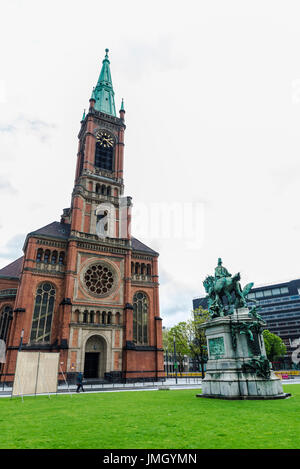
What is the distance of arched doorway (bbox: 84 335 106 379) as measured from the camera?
34.8 meters

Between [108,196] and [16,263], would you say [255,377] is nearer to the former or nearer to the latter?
[108,196]

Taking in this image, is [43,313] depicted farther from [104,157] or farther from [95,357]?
[104,157]

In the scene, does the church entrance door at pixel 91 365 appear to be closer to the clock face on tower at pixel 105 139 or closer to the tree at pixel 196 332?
the tree at pixel 196 332

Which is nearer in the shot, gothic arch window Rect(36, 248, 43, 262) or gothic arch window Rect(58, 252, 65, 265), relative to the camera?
gothic arch window Rect(36, 248, 43, 262)

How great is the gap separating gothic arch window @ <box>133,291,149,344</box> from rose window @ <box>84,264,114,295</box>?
14.8 ft

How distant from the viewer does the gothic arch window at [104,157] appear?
4816cm

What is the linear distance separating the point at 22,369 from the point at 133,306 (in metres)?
23.9

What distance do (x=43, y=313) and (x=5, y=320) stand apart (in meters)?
8.92

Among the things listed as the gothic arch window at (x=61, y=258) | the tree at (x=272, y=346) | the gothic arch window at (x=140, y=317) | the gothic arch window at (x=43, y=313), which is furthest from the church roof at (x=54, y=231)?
the tree at (x=272, y=346)

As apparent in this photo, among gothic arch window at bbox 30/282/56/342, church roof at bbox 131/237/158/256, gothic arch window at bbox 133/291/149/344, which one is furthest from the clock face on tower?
gothic arch window at bbox 30/282/56/342

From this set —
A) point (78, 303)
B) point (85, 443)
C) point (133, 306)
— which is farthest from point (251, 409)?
point (133, 306)

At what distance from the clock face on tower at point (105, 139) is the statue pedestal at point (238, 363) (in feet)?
135

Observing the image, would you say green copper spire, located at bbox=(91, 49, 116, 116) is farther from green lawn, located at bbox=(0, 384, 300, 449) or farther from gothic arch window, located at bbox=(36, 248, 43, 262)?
green lawn, located at bbox=(0, 384, 300, 449)

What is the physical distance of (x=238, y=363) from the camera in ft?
46.2
